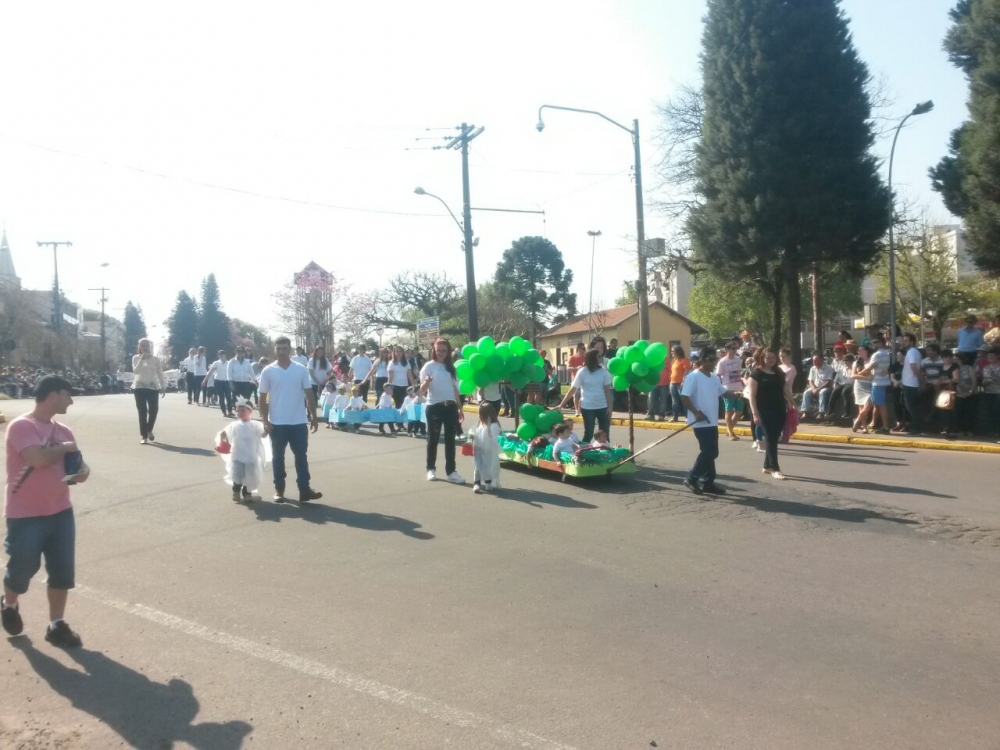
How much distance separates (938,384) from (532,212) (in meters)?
15.0

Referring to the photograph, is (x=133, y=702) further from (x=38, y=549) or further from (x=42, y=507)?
(x=42, y=507)

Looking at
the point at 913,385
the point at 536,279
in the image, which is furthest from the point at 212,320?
the point at 913,385

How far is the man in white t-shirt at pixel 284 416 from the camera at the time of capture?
9.70m

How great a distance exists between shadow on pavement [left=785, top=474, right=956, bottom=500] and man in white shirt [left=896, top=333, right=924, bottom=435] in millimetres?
5898

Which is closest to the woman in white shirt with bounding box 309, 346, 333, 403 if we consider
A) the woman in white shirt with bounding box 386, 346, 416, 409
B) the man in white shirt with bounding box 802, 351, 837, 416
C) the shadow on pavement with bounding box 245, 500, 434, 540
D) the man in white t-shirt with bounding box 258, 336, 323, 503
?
the woman in white shirt with bounding box 386, 346, 416, 409

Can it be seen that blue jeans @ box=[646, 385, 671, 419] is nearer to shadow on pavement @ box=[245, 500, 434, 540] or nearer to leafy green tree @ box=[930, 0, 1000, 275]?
leafy green tree @ box=[930, 0, 1000, 275]

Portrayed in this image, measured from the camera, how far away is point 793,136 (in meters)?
23.0

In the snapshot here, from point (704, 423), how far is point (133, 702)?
728 cm

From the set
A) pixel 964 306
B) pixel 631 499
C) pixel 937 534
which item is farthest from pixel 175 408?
pixel 964 306

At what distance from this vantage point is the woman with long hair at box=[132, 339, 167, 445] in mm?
14734

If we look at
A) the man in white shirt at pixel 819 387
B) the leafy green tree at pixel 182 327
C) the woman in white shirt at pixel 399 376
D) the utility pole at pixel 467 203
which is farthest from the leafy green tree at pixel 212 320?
the man in white shirt at pixel 819 387

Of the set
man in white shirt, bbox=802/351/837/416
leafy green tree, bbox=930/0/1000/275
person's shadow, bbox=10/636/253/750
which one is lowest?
person's shadow, bbox=10/636/253/750

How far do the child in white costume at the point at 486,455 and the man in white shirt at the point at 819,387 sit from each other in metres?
10.3

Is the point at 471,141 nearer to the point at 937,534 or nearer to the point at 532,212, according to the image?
the point at 532,212
